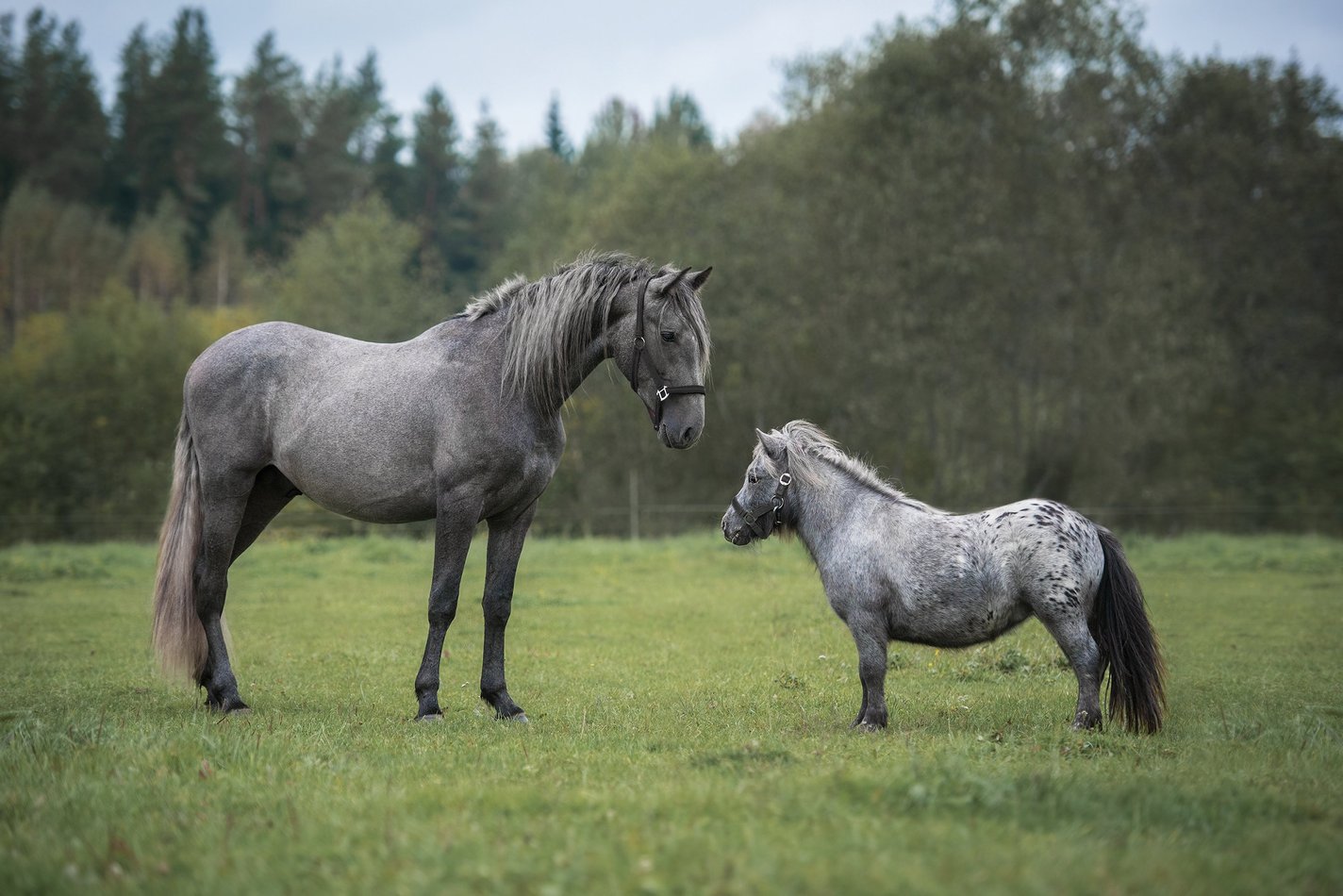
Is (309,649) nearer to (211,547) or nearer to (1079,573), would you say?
(211,547)

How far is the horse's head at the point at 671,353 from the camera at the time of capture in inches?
276

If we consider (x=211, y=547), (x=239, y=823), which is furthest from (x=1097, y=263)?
(x=239, y=823)

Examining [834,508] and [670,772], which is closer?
[670,772]

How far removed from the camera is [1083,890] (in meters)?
3.42

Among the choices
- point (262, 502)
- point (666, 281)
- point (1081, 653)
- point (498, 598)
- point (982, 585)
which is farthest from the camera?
point (262, 502)

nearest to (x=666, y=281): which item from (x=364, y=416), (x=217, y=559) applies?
(x=364, y=416)

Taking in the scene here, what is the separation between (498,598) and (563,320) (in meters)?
2.03

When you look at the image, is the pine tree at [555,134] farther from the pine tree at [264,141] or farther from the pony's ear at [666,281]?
the pony's ear at [666,281]

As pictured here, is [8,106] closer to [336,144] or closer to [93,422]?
[336,144]

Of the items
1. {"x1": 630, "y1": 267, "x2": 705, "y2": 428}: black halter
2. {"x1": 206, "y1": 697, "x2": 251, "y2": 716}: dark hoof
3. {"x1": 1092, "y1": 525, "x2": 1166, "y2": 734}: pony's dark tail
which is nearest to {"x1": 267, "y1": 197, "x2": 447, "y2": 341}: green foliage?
{"x1": 206, "y1": 697, "x2": 251, "y2": 716}: dark hoof

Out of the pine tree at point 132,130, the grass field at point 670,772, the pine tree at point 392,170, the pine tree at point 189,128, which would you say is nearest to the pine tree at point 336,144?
the pine tree at point 392,170

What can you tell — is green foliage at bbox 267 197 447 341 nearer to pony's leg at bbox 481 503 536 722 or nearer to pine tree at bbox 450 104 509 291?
pine tree at bbox 450 104 509 291

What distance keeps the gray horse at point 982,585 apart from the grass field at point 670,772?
0.38 meters

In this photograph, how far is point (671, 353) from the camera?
7.09 m
